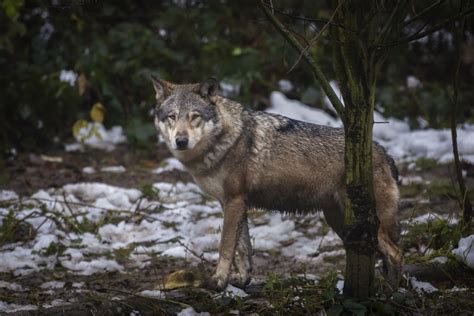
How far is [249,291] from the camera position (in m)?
4.60

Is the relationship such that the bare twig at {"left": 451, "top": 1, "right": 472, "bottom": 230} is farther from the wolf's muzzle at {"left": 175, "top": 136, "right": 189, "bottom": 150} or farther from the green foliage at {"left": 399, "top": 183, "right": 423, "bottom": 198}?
the wolf's muzzle at {"left": 175, "top": 136, "right": 189, "bottom": 150}

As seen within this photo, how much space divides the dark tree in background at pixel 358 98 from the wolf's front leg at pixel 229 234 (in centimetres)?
115

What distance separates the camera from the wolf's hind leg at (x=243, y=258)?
4.95m

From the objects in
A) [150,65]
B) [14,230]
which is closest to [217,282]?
[14,230]

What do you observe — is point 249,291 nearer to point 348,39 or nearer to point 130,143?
point 348,39

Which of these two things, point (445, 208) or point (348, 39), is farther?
point (445, 208)

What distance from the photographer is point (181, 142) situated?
16.2ft

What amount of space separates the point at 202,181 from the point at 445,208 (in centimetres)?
254

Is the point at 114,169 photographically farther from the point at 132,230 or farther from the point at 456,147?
the point at 456,147


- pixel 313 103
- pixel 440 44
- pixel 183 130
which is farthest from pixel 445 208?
pixel 440 44

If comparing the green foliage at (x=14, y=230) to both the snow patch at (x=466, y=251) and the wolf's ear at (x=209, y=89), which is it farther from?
the snow patch at (x=466, y=251)

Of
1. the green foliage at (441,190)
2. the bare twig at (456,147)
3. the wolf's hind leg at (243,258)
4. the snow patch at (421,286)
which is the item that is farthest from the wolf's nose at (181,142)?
the green foliage at (441,190)

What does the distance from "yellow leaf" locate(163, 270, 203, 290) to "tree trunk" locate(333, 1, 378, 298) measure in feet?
4.24

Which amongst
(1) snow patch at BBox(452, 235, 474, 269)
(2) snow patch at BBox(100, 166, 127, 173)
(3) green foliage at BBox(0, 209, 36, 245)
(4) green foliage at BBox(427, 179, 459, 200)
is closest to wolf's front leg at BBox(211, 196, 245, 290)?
(1) snow patch at BBox(452, 235, 474, 269)
